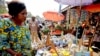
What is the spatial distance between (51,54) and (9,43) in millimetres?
3440

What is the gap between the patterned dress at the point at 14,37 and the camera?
3.26 m

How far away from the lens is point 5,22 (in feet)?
10.8

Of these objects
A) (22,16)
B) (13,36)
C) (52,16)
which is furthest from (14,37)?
(52,16)

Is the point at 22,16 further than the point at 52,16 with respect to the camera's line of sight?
No

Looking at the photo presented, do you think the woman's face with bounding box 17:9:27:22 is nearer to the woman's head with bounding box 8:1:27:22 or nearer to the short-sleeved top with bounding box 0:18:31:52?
the woman's head with bounding box 8:1:27:22

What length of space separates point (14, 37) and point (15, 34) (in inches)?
1.7

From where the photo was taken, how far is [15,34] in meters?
3.32

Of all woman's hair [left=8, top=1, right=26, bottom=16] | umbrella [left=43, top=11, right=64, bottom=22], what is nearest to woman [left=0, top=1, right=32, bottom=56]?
woman's hair [left=8, top=1, right=26, bottom=16]

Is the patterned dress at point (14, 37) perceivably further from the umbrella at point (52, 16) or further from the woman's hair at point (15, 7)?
the umbrella at point (52, 16)

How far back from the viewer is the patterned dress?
3.26 metres

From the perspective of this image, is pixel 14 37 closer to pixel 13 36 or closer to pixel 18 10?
pixel 13 36

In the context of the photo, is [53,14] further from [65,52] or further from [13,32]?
[13,32]

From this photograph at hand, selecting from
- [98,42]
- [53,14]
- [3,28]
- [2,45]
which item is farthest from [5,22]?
[53,14]

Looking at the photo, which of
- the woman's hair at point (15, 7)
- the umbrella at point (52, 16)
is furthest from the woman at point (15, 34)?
the umbrella at point (52, 16)
